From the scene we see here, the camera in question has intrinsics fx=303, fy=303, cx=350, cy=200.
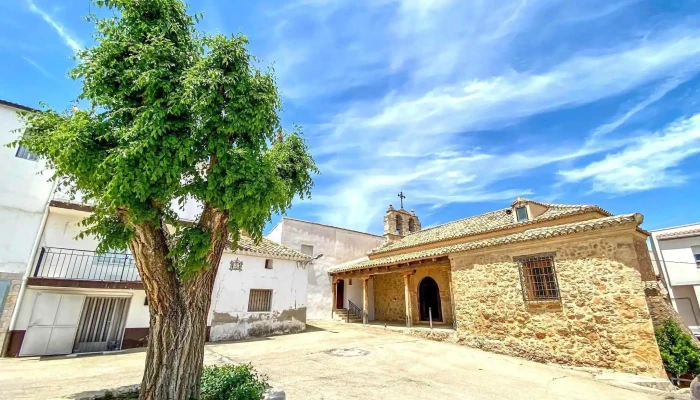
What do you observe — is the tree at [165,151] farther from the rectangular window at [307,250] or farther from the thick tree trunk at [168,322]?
the rectangular window at [307,250]

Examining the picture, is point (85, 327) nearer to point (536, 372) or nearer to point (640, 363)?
point (536, 372)

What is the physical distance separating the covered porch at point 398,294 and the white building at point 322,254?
9 centimetres

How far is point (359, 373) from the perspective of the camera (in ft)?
22.0

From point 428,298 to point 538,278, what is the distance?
24.1 feet

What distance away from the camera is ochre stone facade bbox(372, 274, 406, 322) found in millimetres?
16031

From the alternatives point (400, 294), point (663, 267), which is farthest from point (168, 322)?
point (663, 267)

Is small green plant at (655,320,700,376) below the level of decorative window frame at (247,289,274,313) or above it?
below

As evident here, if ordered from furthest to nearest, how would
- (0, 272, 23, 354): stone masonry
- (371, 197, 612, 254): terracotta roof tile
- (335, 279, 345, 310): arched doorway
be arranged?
(335, 279, 345, 310): arched doorway → (371, 197, 612, 254): terracotta roof tile → (0, 272, 23, 354): stone masonry

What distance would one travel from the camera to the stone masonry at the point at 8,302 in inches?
323

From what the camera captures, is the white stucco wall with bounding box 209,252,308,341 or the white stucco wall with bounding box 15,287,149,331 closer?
the white stucco wall with bounding box 15,287,149,331

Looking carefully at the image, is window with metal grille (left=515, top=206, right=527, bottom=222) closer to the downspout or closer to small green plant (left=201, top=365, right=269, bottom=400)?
the downspout

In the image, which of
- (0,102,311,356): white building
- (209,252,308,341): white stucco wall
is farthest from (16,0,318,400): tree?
(209,252,308,341): white stucco wall

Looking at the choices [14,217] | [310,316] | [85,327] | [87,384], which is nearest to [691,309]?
[310,316]

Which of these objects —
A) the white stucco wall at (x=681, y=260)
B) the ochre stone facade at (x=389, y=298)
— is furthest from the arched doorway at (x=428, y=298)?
the white stucco wall at (x=681, y=260)
